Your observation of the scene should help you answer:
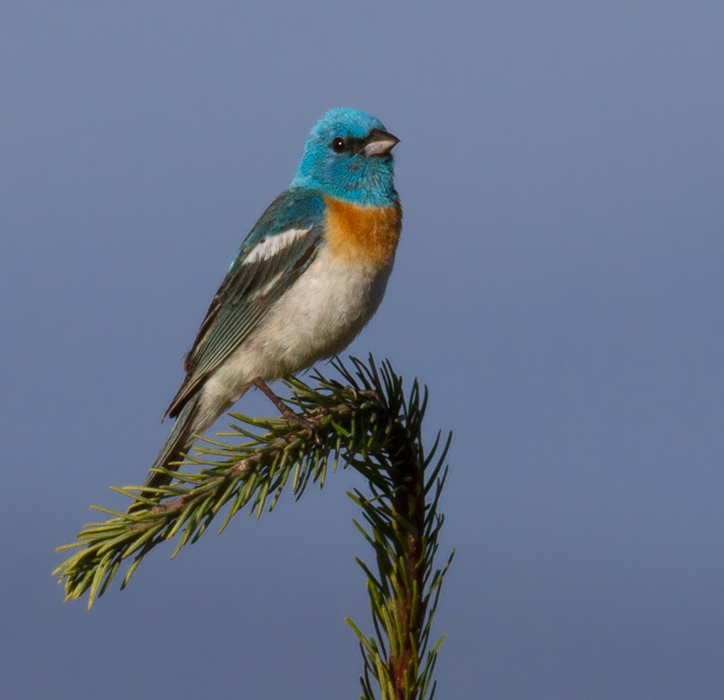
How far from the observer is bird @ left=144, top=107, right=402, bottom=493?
2.94 m

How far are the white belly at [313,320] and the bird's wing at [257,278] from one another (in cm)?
5

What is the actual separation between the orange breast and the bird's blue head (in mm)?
64

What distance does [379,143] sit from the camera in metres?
3.25

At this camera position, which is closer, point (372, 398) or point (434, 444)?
point (434, 444)

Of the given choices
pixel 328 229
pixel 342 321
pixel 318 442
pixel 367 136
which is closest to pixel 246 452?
pixel 318 442

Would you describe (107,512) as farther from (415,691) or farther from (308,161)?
(308,161)

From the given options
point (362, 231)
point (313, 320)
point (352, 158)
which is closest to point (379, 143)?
point (352, 158)

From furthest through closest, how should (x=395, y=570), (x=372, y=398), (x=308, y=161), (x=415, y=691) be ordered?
(x=308, y=161)
(x=372, y=398)
(x=395, y=570)
(x=415, y=691)

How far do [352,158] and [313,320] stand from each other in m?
0.73

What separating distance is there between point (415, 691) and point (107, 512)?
0.71 m

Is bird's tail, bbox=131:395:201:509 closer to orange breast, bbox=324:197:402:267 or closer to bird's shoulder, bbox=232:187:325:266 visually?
bird's shoulder, bbox=232:187:325:266

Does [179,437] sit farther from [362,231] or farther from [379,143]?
[379,143]

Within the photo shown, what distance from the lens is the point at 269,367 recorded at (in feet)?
10.0

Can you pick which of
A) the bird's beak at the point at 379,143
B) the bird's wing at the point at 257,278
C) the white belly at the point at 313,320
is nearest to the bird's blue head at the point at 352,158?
the bird's beak at the point at 379,143
